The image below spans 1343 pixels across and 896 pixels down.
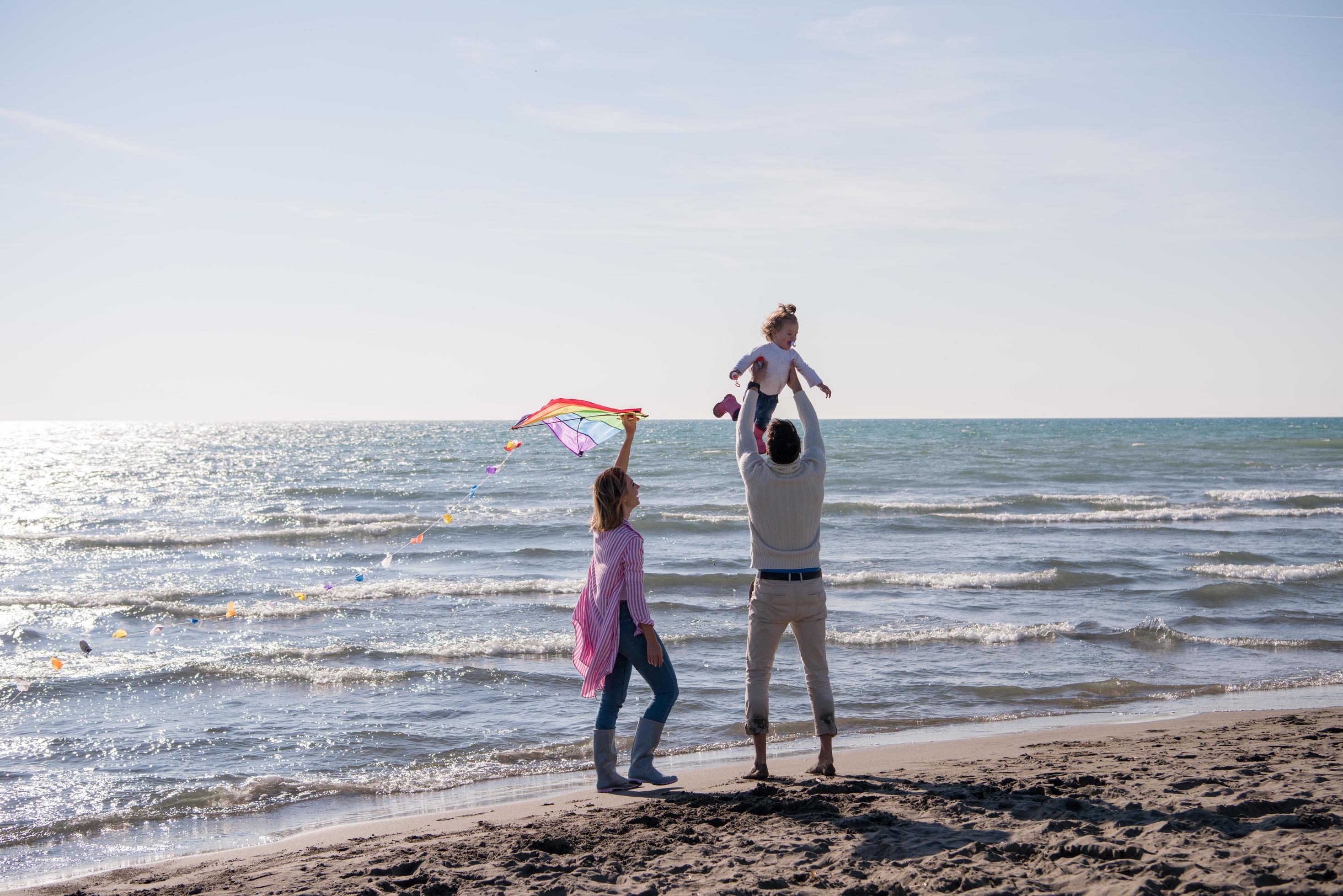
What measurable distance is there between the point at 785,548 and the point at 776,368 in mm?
904

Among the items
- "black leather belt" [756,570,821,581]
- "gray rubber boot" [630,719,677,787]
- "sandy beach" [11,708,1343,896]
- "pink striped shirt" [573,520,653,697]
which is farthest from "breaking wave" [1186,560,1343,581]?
"pink striped shirt" [573,520,653,697]

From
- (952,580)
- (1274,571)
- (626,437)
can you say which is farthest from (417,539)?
(1274,571)

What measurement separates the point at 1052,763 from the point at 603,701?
2.58 m

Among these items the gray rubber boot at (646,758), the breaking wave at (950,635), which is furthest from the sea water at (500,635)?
the gray rubber boot at (646,758)

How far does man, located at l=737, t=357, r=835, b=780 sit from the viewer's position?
451 cm

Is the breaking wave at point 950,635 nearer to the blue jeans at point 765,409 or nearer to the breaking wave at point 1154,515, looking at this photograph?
the blue jeans at point 765,409

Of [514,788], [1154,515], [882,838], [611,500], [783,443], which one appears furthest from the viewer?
[1154,515]

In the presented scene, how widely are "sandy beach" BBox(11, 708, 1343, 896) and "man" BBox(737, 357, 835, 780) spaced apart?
0.53m

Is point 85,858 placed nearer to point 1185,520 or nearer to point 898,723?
point 898,723

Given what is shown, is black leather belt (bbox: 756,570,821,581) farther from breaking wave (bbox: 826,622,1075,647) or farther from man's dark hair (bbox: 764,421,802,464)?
breaking wave (bbox: 826,622,1075,647)

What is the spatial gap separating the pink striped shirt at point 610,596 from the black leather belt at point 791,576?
641 millimetres

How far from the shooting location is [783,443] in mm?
4480

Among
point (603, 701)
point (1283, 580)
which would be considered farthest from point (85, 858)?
point (1283, 580)

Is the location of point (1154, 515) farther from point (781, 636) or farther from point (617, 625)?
point (617, 625)
